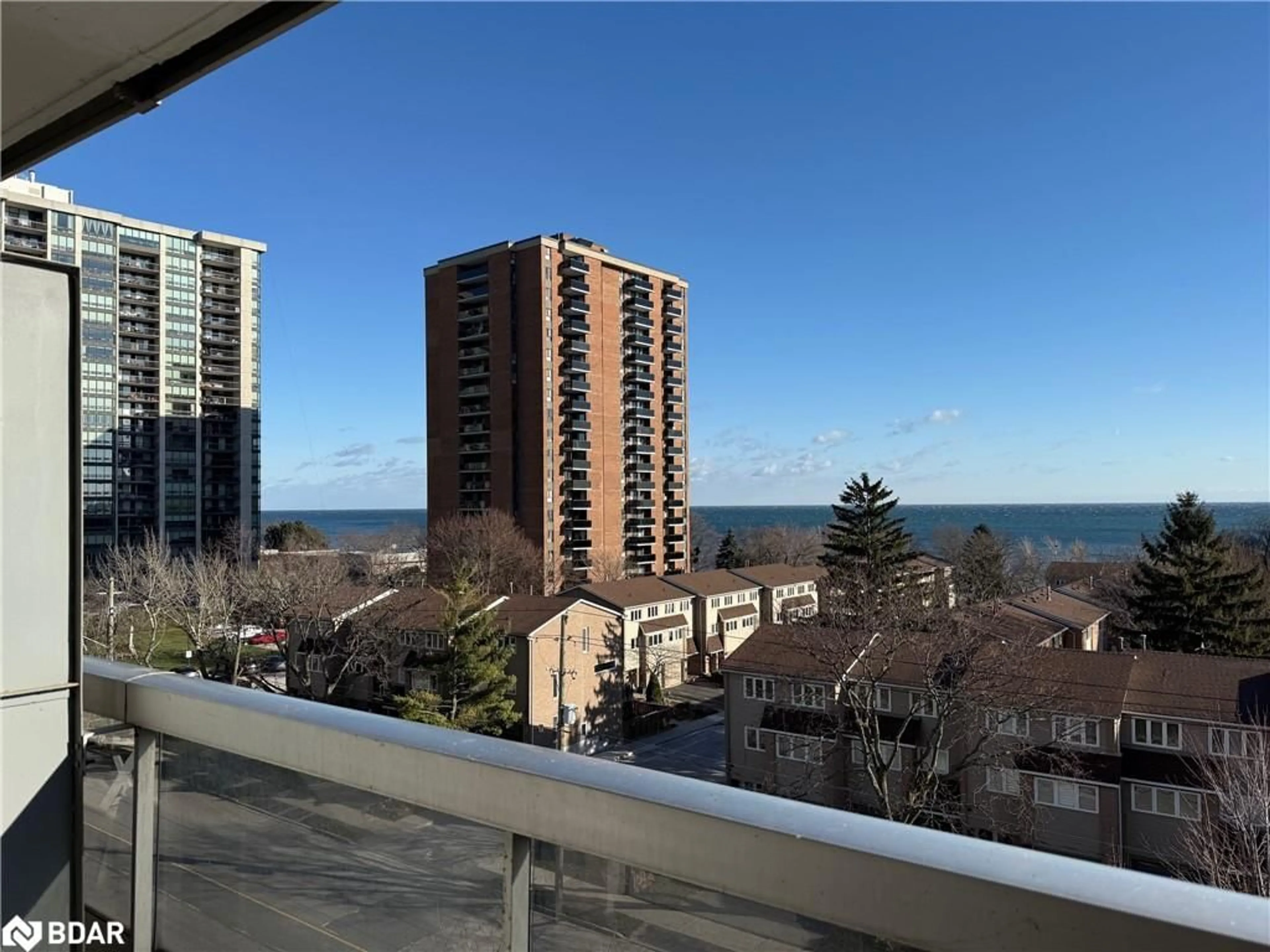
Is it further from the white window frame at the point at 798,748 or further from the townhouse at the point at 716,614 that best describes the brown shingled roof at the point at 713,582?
the white window frame at the point at 798,748

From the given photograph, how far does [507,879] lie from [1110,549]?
262ft

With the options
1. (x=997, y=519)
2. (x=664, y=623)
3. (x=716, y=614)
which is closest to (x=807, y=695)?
(x=664, y=623)

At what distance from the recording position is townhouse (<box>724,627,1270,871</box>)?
511 inches

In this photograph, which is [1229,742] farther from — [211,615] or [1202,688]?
[211,615]

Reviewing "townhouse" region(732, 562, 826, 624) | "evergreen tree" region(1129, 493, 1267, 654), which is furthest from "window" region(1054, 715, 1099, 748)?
"townhouse" region(732, 562, 826, 624)

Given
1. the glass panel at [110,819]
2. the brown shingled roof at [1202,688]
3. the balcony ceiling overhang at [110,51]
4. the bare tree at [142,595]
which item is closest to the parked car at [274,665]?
the bare tree at [142,595]

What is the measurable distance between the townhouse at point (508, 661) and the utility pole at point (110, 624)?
455 cm

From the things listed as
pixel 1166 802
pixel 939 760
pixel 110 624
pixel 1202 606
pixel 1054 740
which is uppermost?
pixel 110 624

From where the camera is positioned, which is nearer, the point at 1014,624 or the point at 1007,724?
the point at 1007,724

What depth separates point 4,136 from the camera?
1460mm

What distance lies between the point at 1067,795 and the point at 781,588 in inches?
864

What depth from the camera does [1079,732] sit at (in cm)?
1366

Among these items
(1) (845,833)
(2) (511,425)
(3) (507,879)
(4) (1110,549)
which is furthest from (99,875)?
(4) (1110,549)

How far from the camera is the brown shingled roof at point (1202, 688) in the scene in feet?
42.3
